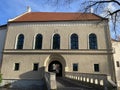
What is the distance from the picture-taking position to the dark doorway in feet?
87.6

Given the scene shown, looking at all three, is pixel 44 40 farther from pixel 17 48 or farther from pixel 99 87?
pixel 99 87

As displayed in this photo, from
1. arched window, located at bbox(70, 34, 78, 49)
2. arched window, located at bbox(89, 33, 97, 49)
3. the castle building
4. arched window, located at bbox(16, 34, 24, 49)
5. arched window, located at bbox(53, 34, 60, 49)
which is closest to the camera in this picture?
the castle building

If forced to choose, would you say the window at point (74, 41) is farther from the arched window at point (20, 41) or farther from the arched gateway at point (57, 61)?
the arched window at point (20, 41)

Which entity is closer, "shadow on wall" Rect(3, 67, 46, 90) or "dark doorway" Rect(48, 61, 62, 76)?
"shadow on wall" Rect(3, 67, 46, 90)

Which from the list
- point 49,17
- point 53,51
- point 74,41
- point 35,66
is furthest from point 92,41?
point 35,66

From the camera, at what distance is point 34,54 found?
25.7 meters

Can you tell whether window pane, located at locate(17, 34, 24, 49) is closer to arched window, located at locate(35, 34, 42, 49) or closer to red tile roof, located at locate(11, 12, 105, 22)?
arched window, located at locate(35, 34, 42, 49)

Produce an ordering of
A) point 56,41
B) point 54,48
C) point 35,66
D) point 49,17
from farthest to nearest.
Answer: point 49,17 < point 56,41 < point 54,48 < point 35,66

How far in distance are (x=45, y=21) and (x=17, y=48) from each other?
679cm


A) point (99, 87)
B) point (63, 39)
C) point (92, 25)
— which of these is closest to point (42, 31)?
point (63, 39)

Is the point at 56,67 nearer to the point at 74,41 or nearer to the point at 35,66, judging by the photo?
the point at 35,66

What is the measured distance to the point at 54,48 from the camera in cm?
2600

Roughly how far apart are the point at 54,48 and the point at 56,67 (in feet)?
14.6

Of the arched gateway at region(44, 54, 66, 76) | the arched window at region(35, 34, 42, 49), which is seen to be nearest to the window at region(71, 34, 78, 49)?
the arched gateway at region(44, 54, 66, 76)
